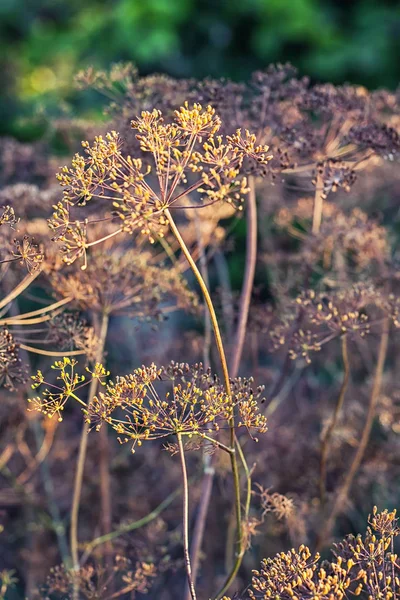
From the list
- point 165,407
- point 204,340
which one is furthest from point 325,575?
point 204,340

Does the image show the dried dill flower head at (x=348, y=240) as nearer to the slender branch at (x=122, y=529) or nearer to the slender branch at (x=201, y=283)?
the slender branch at (x=122, y=529)

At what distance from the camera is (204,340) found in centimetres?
409

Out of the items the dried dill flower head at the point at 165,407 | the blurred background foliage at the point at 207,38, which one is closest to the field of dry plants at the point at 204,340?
the dried dill flower head at the point at 165,407

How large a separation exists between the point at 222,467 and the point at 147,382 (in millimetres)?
2133

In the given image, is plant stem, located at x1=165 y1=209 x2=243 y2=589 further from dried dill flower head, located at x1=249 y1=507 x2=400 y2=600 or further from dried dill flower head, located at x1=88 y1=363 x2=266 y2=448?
dried dill flower head, located at x1=249 y1=507 x2=400 y2=600

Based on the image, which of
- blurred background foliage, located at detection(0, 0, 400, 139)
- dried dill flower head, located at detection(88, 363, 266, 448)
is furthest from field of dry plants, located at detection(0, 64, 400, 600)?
blurred background foliage, located at detection(0, 0, 400, 139)

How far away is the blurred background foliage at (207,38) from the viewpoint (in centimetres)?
916

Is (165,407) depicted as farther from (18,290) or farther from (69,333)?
(18,290)

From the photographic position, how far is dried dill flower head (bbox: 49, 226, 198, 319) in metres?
3.27

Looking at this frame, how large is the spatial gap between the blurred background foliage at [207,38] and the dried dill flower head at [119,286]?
18.9 feet

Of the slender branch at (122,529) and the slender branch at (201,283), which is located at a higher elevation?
the slender branch at (122,529)

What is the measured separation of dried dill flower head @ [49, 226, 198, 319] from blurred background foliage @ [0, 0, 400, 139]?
18.9 ft

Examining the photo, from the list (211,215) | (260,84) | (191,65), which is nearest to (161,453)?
(211,215)

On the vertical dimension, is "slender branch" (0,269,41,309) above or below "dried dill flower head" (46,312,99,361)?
above
